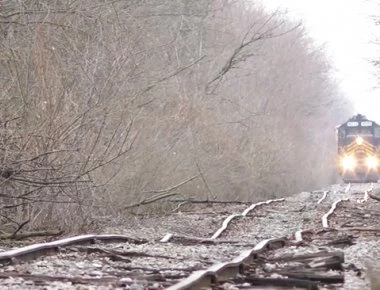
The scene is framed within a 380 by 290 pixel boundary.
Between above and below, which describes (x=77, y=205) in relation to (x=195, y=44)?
below

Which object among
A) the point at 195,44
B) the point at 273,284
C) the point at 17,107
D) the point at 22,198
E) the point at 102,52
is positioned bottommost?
the point at 273,284

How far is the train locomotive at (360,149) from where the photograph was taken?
4166 cm

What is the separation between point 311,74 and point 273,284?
47329mm

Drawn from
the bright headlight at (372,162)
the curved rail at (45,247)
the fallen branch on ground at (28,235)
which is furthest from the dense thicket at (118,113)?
the bright headlight at (372,162)

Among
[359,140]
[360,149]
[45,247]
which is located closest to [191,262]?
[45,247]

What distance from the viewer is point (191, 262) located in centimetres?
823

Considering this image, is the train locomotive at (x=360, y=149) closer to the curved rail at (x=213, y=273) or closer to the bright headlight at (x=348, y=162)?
the bright headlight at (x=348, y=162)

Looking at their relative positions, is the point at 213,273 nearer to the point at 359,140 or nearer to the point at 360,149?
the point at 360,149

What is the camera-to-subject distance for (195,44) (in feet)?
92.9

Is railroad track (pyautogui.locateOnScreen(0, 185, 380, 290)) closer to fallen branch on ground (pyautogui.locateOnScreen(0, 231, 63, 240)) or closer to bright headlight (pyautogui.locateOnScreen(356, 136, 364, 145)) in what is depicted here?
fallen branch on ground (pyautogui.locateOnScreen(0, 231, 63, 240))

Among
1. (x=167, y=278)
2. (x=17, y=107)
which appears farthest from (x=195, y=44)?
(x=167, y=278)

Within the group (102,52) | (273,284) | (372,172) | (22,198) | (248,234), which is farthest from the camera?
(372,172)

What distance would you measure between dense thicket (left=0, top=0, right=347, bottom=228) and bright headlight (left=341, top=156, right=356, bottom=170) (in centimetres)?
846

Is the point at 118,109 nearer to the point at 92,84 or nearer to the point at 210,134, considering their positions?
the point at 92,84
